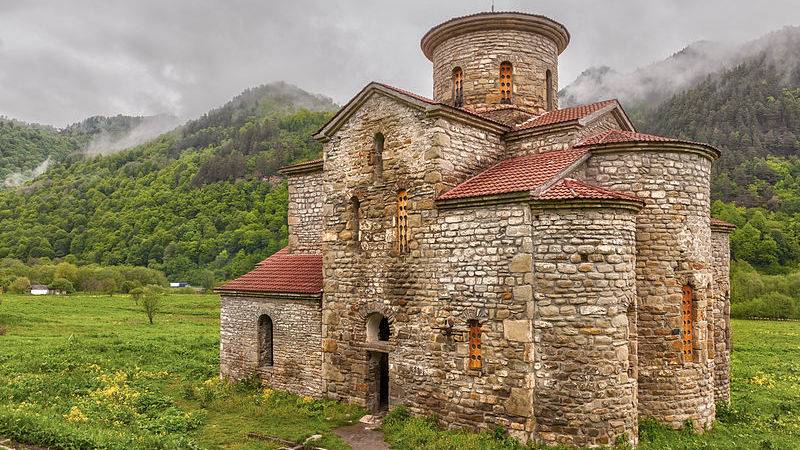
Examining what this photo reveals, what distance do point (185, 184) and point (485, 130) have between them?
7911 cm

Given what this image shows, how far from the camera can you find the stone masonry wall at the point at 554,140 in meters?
12.5

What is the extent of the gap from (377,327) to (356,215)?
2631 mm

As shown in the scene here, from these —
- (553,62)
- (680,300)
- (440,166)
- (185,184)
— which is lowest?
(680,300)

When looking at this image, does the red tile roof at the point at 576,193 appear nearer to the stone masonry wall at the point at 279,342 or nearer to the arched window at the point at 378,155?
the arched window at the point at 378,155

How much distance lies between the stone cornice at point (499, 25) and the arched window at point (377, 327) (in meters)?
7.80

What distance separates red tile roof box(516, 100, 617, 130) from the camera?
42.1ft

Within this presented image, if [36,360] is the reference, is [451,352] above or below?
above

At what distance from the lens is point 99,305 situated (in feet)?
151

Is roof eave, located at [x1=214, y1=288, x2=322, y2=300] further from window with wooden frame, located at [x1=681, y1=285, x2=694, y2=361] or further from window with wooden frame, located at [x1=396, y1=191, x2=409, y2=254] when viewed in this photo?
window with wooden frame, located at [x1=681, y1=285, x2=694, y2=361]

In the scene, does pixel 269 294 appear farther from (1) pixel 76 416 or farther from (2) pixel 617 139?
(2) pixel 617 139

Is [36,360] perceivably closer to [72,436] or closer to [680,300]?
[72,436]

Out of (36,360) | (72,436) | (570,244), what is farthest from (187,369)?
(570,244)

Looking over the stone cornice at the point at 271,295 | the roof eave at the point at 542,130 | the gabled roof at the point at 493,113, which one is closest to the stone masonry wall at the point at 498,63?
the gabled roof at the point at 493,113

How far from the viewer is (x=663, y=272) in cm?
1136
